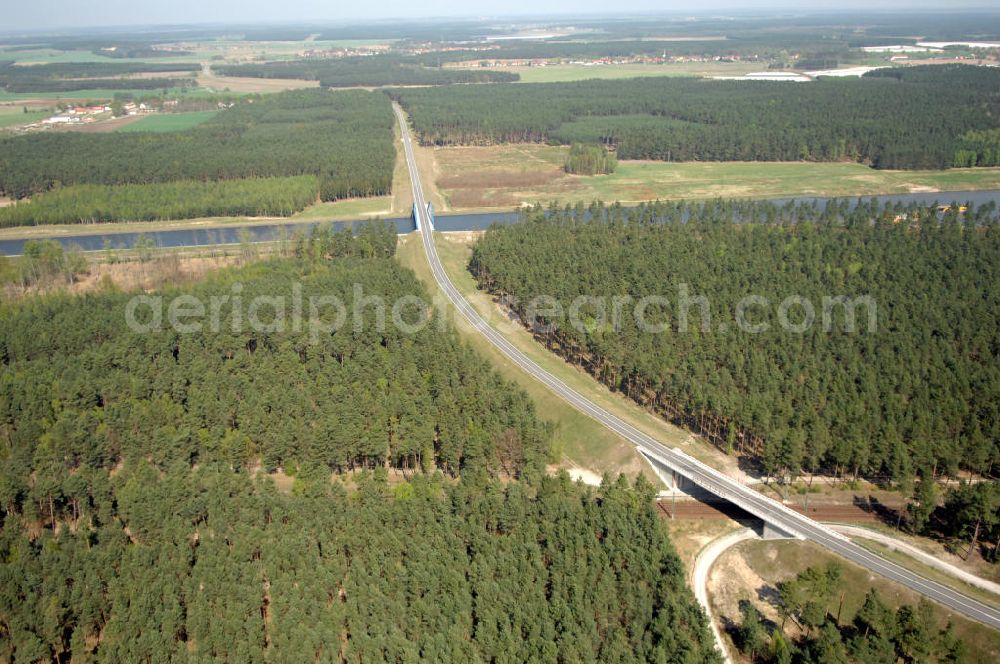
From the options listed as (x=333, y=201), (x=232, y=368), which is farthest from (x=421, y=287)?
(x=333, y=201)

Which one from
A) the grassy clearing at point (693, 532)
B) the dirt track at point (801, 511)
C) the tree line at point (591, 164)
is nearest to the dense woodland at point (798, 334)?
the dirt track at point (801, 511)

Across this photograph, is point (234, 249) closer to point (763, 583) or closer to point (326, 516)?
point (326, 516)

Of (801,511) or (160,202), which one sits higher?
(160,202)

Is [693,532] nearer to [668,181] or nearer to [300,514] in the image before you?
[300,514]

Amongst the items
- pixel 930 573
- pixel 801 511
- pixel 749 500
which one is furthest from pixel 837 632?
pixel 801 511

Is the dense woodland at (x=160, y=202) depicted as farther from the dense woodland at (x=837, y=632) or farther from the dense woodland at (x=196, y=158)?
the dense woodland at (x=837, y=632)

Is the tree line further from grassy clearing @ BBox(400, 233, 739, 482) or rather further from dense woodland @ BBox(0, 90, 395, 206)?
grassy clearing @ BBox(400, 233, 739, 482)
